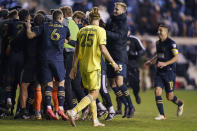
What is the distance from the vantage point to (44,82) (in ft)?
39.5

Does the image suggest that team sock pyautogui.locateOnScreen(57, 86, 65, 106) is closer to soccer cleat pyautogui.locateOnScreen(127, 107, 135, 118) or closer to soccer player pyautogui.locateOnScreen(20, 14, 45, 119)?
soccer player pyautogui.locateOnScreen(20, 14, 45, 119)

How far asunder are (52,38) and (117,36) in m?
1.48

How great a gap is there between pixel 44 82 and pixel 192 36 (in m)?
18.3

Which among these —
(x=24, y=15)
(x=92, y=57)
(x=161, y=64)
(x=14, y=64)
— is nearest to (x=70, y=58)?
(x=14, y=64)

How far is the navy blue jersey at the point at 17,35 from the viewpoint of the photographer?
12414mm

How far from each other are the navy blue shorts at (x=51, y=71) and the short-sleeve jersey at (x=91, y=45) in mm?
1174

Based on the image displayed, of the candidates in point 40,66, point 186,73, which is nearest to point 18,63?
point 40,66

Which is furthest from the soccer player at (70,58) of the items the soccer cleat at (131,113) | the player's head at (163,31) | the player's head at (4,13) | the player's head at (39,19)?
the player's head at (163,31)

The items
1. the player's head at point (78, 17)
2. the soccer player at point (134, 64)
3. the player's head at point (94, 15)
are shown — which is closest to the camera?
the player's head at point (94, 15)

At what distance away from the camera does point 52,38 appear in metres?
11.9

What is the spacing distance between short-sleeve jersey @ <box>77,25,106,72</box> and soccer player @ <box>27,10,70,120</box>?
3.74 ft

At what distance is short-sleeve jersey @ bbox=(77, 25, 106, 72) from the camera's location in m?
10.8

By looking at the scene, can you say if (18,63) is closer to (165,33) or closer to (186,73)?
(165,33)

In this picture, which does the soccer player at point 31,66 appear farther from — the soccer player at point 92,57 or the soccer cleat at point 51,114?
the soccer player at point 92,57
